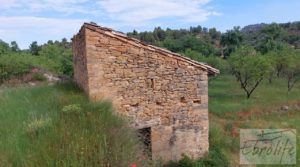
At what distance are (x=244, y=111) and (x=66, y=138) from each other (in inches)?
765

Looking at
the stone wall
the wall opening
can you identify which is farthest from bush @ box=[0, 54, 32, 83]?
the wall opening

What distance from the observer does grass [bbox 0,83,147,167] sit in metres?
3.82

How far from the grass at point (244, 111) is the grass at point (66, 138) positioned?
280 inches

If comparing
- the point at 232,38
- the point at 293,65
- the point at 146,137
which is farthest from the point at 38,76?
the point at 232,38

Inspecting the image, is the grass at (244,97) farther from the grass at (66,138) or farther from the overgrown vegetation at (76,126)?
the grass at (66,138)

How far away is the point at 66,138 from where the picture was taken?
4340 mm

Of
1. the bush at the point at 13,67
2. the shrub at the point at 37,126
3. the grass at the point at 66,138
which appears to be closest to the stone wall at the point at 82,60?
the grass at the point at 66,138

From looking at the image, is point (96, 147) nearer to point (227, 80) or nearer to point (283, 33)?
point (227, 80)

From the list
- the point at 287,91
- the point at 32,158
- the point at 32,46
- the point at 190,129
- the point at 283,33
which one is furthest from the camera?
the point at 283,33

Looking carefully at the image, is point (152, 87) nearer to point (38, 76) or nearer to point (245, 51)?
point (38, 76)

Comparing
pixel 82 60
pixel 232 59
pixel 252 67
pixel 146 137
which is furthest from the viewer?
pixel 232 59

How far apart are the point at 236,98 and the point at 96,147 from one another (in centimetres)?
2291

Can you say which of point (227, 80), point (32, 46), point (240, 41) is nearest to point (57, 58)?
point (227, 80)

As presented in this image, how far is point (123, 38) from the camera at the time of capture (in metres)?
7.78
